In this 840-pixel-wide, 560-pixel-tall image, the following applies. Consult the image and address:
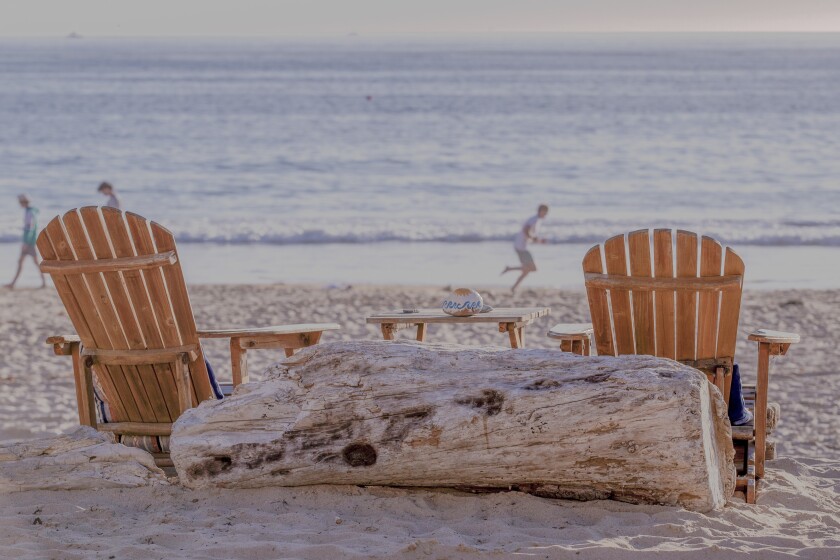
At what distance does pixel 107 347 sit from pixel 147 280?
32 cm

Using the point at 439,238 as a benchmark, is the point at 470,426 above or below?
above

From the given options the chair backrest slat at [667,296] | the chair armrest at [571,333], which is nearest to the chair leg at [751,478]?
the chair backrest slat at [667,296]

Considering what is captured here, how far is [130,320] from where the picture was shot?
12.9 feet

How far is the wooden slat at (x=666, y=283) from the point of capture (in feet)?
12.4

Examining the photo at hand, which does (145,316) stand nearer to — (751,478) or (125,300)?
(125,300)

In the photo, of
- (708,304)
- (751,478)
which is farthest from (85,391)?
(751,478)

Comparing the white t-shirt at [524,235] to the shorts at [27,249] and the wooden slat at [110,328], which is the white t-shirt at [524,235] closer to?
the shorts at [27,249]

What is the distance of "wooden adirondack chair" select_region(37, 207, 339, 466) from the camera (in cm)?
389

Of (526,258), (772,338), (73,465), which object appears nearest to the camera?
(772,338)

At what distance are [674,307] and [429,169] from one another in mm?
18701

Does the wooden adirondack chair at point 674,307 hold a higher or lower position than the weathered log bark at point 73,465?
higher

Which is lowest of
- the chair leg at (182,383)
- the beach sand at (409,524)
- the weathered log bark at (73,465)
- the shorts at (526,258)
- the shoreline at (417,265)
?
the shoreline at (417,265)

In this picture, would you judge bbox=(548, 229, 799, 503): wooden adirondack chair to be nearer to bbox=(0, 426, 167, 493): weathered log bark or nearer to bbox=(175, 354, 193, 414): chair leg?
bbox=(175, 354, 193, 414): chair leg

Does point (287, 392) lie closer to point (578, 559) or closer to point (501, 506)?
point (501, 506)
